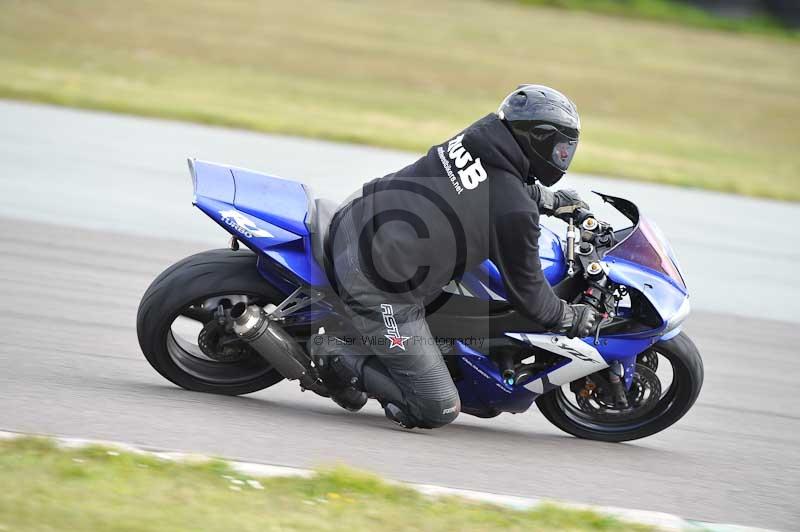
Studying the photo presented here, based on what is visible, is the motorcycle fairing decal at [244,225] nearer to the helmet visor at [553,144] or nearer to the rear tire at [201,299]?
the rear tire at [201,299]

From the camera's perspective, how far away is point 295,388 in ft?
19.2

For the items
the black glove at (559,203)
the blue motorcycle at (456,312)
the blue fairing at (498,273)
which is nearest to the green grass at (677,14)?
the black glove at (559,203)

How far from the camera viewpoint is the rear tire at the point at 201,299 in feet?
16.4

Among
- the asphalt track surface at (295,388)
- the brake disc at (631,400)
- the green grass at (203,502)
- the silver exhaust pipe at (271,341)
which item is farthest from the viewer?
the brake disc at (631,400)

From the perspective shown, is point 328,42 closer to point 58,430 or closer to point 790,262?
point 790,262

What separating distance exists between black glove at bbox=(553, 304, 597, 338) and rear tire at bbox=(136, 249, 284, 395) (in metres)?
1.37

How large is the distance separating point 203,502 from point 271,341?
1.19m

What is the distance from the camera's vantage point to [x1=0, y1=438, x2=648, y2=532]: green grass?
3.74 meters

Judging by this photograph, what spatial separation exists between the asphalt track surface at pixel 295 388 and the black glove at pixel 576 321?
26.5 inches

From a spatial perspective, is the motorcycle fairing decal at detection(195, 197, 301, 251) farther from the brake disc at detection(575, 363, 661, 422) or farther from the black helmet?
the brake disc at detection(575, 363, 661, 422)

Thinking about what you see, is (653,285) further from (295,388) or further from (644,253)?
(295,388)

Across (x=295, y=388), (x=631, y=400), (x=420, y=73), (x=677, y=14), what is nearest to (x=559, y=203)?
(x=631, y=400)

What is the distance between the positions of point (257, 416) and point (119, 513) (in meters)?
1.43

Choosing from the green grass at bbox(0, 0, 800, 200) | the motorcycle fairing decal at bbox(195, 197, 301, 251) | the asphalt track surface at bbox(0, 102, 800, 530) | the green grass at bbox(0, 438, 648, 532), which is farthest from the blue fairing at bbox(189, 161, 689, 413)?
the green grass at bbox(0, 0, 800, 200)
